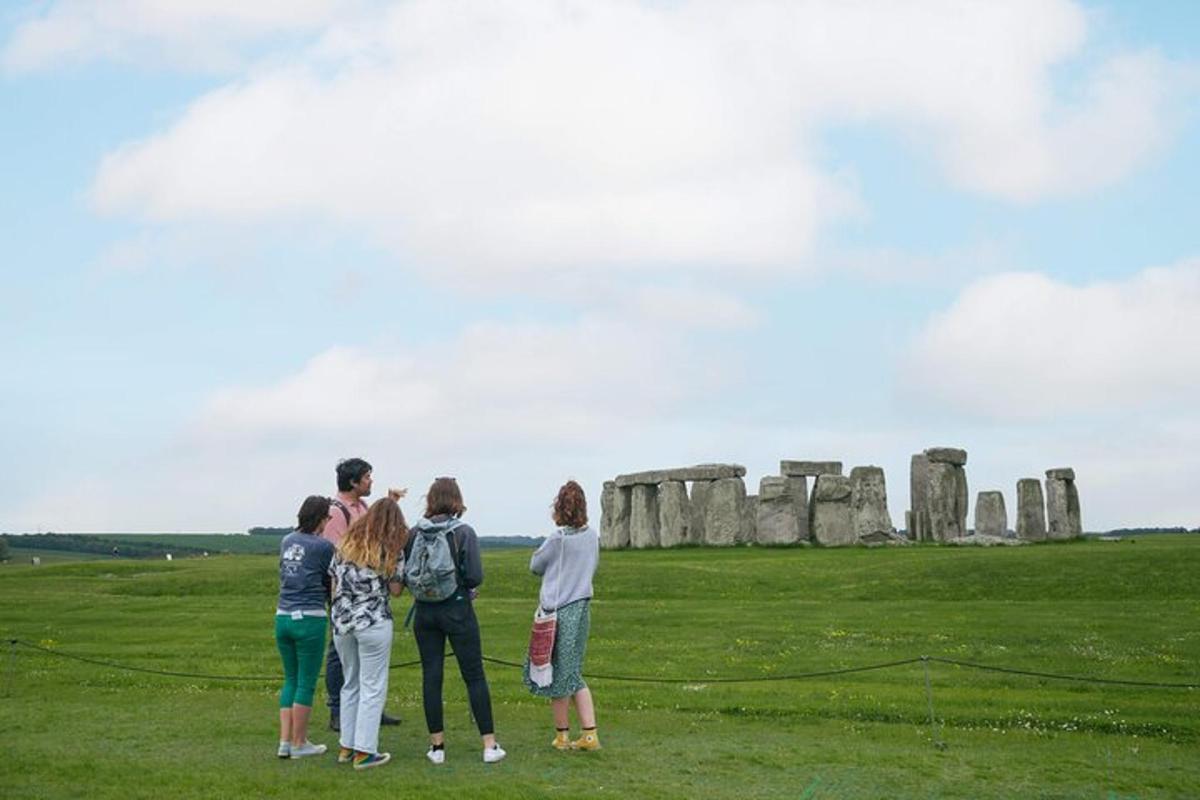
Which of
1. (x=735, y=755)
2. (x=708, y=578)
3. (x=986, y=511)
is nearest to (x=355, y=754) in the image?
(x=735, y=755)

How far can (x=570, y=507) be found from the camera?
11.4 metres

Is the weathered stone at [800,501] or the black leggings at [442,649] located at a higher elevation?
the weathered stone at [800,501]

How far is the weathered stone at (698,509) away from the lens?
4397 centimetres

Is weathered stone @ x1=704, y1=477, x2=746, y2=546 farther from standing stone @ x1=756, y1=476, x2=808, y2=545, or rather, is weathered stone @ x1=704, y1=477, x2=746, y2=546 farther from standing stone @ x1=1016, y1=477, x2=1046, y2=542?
standing stone @ x1=1016, y1=477, x2=1046, y2=542

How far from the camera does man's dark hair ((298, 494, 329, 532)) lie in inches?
439

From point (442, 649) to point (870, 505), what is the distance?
33.1 metres

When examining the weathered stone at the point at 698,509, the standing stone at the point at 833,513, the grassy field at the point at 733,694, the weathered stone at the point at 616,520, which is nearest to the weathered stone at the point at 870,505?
the standing stone at the point at 833,513

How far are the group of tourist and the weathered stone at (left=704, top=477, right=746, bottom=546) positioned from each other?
3176cm

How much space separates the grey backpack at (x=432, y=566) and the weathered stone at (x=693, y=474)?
110 feet

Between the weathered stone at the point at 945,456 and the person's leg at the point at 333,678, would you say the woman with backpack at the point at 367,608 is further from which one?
the weathered stone at the point at 945,456

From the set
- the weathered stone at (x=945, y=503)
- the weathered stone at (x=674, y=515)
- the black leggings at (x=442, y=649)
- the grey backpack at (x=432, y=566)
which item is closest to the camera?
the grey backpack at (x=432, y=566)

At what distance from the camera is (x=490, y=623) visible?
23.8m

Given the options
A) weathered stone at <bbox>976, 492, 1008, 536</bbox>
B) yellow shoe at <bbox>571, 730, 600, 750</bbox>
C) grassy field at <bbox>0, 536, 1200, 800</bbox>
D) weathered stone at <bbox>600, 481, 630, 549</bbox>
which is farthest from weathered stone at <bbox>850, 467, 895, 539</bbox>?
yellow shoe at <bbox>571, 730, 600, 750</bbox>

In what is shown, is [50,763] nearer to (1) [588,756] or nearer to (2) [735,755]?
(1) [588,756]
